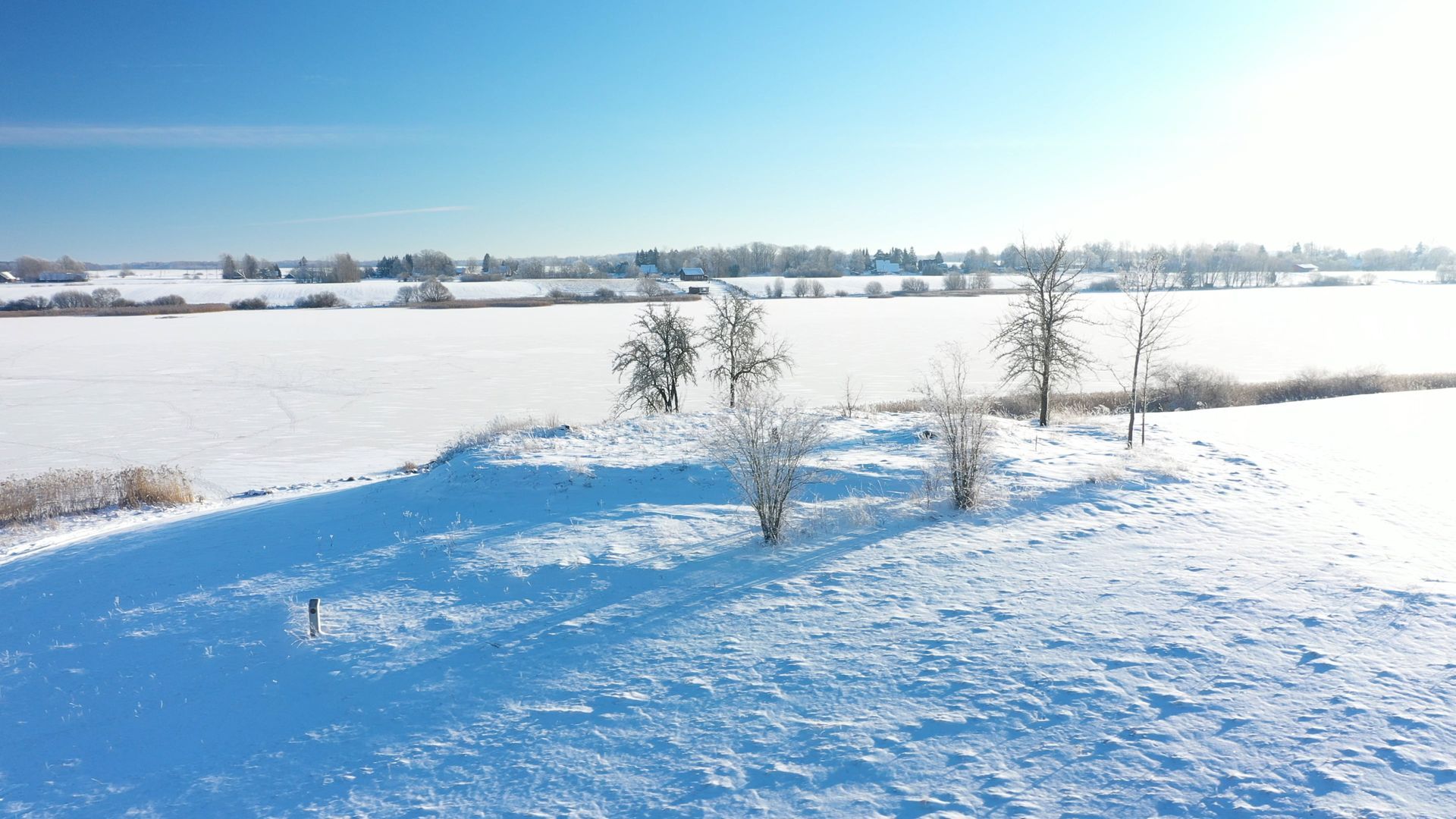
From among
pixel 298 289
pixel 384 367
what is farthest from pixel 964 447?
pixel 298 289

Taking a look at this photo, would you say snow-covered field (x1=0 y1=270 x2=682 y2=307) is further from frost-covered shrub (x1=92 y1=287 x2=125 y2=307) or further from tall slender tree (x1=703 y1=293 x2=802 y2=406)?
tall slender tree (x1=703 y1=293 x2=802 y2=406)

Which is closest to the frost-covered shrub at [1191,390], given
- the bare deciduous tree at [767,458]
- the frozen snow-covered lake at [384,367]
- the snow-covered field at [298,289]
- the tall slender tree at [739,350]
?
the frozen snow-covered lake at [384,367]

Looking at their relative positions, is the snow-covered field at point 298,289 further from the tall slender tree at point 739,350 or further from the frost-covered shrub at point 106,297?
the tall slender tree at point 739,350

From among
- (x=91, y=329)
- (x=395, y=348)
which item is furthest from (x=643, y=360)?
(x=91, y=329)

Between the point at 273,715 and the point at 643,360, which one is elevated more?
the point at 643,360

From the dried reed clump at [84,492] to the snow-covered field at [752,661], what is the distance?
6657 millimetres

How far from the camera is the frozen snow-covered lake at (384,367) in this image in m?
23.1

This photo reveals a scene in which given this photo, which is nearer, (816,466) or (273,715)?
(273,715)

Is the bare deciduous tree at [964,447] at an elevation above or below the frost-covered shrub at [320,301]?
below

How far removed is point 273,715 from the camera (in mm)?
5906

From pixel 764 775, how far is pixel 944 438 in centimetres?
692

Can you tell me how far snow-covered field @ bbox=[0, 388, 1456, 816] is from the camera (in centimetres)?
489

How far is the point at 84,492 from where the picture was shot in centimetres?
1669

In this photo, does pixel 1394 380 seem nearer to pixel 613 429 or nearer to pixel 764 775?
pixel 613 429
